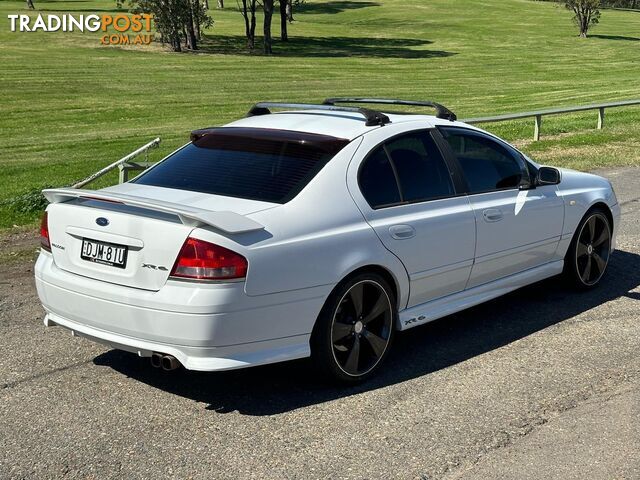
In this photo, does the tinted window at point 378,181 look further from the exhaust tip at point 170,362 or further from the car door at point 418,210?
the exhaust tip at point 170,362

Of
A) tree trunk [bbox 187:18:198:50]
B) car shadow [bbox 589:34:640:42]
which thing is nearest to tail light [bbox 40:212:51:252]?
tree trunk [bbox 187:18:198:50]

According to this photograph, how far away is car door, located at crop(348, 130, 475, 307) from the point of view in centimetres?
564

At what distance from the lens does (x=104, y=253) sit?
5.11 meters

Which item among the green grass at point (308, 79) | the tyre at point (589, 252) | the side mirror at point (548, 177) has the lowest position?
the green grass at point (308, 79)

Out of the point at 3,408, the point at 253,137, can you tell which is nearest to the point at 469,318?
the point at 253,137

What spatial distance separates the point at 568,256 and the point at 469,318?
3.64 ft

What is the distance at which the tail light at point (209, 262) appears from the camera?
476cm

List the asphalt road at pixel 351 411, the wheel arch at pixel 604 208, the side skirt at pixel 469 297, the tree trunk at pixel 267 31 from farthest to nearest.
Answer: the tree trunk at pixel 267 31, the wheel arch at pixel 604 208, the side skirt at pixel 469 297, the asphalt road at pixel 351 411

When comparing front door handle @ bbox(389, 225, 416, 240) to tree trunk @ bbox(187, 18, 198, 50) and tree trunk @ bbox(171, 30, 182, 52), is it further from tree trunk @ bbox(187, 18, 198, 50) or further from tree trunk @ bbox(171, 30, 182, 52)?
tree trunk @ bbox(171, 30, 182, 52)

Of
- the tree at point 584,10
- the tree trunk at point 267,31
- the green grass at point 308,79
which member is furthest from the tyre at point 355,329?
the tree at point 584,10

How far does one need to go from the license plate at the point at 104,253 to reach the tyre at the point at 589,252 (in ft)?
12.9

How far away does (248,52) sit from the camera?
55531 millimetres

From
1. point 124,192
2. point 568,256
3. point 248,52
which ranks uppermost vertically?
point 124,192

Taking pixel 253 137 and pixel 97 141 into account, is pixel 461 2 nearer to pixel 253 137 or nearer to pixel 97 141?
pixel 97 141
